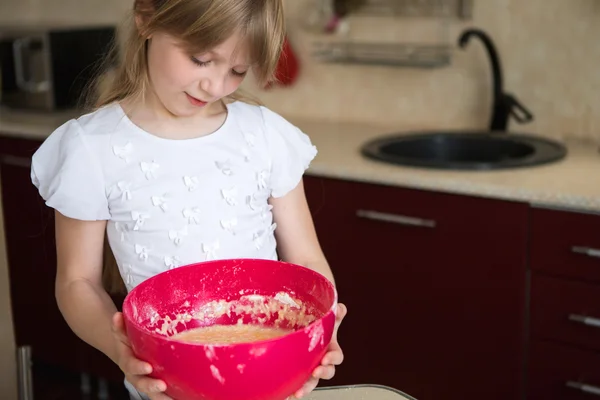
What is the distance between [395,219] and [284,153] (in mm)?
827

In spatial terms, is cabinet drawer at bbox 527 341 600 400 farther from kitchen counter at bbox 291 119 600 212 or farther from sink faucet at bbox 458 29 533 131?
sink faucet at bbox 458 29 533 131

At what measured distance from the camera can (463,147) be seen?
263 centimetres

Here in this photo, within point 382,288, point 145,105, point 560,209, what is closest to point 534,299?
point 560,209

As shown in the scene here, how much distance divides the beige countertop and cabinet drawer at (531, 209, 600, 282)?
0.09 ft

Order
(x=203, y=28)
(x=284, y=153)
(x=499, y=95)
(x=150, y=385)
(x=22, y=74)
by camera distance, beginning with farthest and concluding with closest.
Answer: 1. (x=22, y=74)
2. (x=499, y=95)
3. (x=284, y=153)
4. (x=203, y=28)
5. (x=150, y=385)

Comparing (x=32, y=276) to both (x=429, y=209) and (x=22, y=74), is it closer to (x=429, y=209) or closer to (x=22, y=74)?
(x=22, y=74)

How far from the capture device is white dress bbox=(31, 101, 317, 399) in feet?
4.35

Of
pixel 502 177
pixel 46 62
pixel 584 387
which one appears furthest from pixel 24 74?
pixel 584 387

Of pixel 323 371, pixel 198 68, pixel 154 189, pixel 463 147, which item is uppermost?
pixel 198 68

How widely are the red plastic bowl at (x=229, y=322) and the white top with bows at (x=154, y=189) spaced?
132 mm

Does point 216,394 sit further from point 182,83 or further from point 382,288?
point 382,288

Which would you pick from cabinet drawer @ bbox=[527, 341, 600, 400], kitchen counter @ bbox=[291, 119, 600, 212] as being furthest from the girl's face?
cabinet drawer @ bbox=[527, 341, 600, 400]

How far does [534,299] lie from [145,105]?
1.16 meters

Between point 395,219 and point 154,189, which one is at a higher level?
point 154,189
